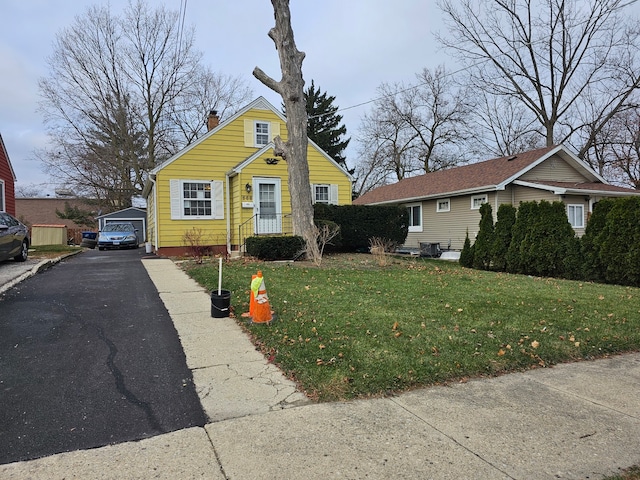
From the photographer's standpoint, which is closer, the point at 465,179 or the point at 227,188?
the point at 227,188

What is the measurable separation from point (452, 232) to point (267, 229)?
966 cm

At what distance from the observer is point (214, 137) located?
16000 mm

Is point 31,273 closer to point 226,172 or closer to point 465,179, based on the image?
point 226,172

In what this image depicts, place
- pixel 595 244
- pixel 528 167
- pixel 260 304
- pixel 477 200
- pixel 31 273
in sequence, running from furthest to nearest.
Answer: pixel 477 200, pixel 528 167, pixel 595 244, pixel 31 273, pixel 260 304

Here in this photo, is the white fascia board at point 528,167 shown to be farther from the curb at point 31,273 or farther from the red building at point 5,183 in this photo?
the red building at point 5,183

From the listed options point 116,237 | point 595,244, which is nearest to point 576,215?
point 595,244

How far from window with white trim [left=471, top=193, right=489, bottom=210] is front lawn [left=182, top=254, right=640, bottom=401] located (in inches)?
410

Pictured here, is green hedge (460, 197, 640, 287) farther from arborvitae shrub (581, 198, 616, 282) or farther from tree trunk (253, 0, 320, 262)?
tree trunk (253, 0, 320, 262)

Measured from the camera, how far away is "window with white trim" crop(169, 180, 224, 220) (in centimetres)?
1533

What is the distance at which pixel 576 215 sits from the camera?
17.6 m

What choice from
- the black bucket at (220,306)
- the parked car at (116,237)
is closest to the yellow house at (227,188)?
the parked car at (116,237)

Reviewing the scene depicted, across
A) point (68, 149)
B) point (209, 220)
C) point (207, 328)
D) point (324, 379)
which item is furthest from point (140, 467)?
point (68, 149)

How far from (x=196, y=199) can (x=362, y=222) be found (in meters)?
6.46

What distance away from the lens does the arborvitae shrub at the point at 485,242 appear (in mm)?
12805
